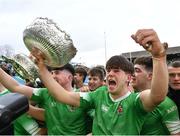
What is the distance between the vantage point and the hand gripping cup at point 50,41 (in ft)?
8.84

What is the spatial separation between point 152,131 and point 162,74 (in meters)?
0.94

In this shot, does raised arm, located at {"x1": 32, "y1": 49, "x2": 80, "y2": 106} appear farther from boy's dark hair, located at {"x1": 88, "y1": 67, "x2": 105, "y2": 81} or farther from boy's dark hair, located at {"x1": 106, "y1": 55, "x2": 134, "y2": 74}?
boy's dark hair, located at {"x1": 88, "y1": 67, "x2": 105, "y2": 81}

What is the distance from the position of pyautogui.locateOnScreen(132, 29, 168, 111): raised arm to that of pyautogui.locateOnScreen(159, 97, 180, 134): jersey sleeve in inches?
15.0

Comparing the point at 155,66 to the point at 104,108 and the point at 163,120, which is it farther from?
the point at 163,120

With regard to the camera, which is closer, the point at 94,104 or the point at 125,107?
the point at 125,107

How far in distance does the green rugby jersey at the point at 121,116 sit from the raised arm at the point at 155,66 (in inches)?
5.6

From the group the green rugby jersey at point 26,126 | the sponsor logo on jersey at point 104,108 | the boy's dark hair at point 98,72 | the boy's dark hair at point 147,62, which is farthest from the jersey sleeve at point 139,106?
the boy's dark hair at point 98,72

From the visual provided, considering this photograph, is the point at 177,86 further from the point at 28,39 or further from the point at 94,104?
the point at 28,39

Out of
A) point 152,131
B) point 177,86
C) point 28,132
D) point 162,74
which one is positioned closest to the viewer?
point 162,74

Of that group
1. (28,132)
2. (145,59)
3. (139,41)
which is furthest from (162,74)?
(28,132)

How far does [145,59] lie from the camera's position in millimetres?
3723

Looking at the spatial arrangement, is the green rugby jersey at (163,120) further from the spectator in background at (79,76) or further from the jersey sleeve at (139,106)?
the spectator in background at (79,76)

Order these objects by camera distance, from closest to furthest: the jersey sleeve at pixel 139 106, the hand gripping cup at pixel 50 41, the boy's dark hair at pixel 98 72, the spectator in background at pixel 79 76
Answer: the hand gripping cup at pixel 50 41
the jersey sleeve at pixel 139 106
the boy's dark hair at pixel 98 72
the spectator in background at pixel 79 76

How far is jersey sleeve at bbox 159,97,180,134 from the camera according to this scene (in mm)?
3145
